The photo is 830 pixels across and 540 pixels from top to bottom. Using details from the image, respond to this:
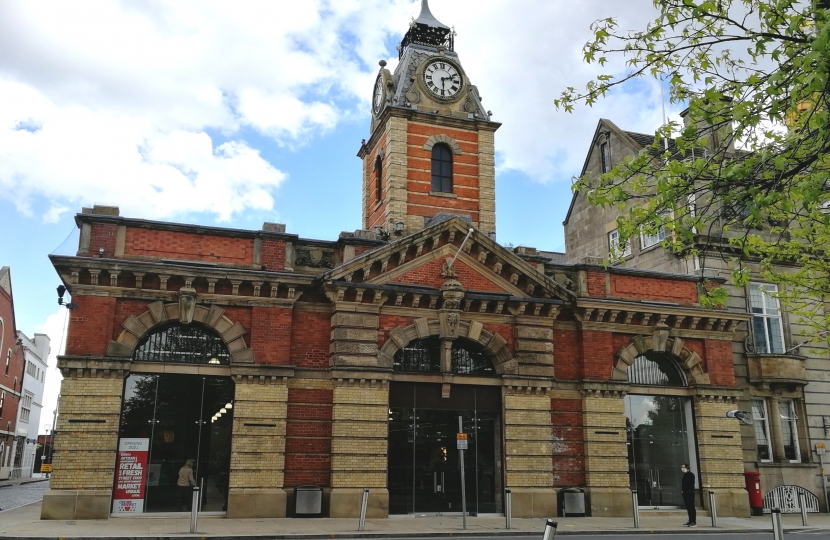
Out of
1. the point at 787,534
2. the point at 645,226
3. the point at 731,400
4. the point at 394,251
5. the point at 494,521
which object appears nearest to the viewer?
the point at 645,226

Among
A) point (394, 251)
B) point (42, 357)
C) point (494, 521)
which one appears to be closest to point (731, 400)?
point (494, 521)

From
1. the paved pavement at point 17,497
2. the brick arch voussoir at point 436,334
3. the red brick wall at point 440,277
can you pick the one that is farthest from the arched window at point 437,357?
the paved pavement at point 17,497

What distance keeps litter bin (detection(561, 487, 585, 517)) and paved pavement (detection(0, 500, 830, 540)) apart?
1.65ft

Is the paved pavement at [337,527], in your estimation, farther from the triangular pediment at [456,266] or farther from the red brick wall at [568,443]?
the triangular pediment at [456,266]

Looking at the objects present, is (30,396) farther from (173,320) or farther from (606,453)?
(606,453)

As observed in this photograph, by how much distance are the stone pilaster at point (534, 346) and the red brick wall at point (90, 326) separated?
39.3ft

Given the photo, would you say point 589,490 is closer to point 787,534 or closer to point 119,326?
point 787,534

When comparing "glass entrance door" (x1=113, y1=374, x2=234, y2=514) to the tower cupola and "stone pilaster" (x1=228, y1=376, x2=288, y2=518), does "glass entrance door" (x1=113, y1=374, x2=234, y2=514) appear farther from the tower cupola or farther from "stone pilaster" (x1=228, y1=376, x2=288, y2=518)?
the tower cupola

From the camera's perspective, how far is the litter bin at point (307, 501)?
810 inches

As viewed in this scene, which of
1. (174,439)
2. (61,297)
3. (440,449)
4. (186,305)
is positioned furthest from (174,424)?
(440,449)

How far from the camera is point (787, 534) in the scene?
19.9 m

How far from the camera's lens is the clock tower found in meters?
27.3

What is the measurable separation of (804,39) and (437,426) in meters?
15.6

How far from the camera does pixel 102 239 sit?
68.9 feet
